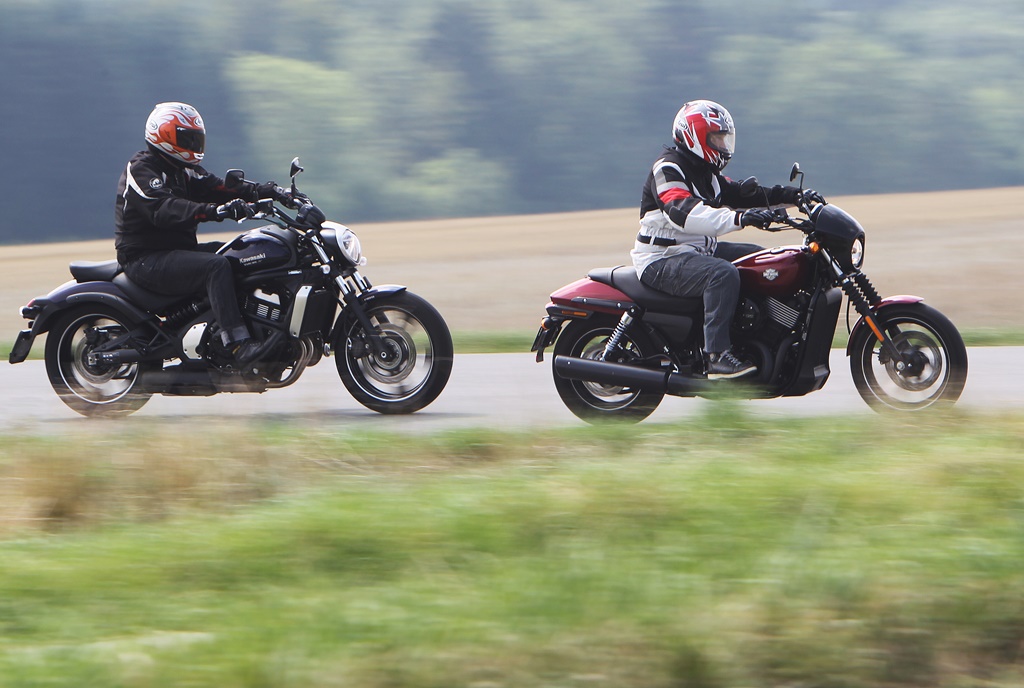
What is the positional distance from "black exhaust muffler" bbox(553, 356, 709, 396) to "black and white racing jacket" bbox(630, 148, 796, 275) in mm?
553

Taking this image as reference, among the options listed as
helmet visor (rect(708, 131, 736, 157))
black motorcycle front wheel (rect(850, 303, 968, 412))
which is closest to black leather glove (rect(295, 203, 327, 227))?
helmet visor (rect(708, 131, 736, 157))

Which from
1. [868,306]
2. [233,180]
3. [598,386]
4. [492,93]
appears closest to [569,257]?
[233,180]

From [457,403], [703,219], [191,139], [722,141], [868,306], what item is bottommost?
[457,403]

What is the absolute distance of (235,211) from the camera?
789cm

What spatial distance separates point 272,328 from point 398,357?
2.42 ft

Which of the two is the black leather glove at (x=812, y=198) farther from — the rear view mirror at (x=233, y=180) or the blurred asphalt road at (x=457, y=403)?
the rear view mirror at (x=233, y=180)

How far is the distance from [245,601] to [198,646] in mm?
384

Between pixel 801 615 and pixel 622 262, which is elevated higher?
pixel 622 262

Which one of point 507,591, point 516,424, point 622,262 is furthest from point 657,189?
point 622,262

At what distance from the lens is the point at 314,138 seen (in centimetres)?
5997

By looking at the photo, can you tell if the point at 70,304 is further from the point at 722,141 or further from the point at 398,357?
the point at 722,141

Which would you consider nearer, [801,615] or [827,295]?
[801,615]

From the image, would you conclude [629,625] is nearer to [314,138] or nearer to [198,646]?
[198,646]

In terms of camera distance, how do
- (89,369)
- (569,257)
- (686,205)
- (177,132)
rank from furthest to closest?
(569,257)
(89,369)
(177,132)
(686,205)
